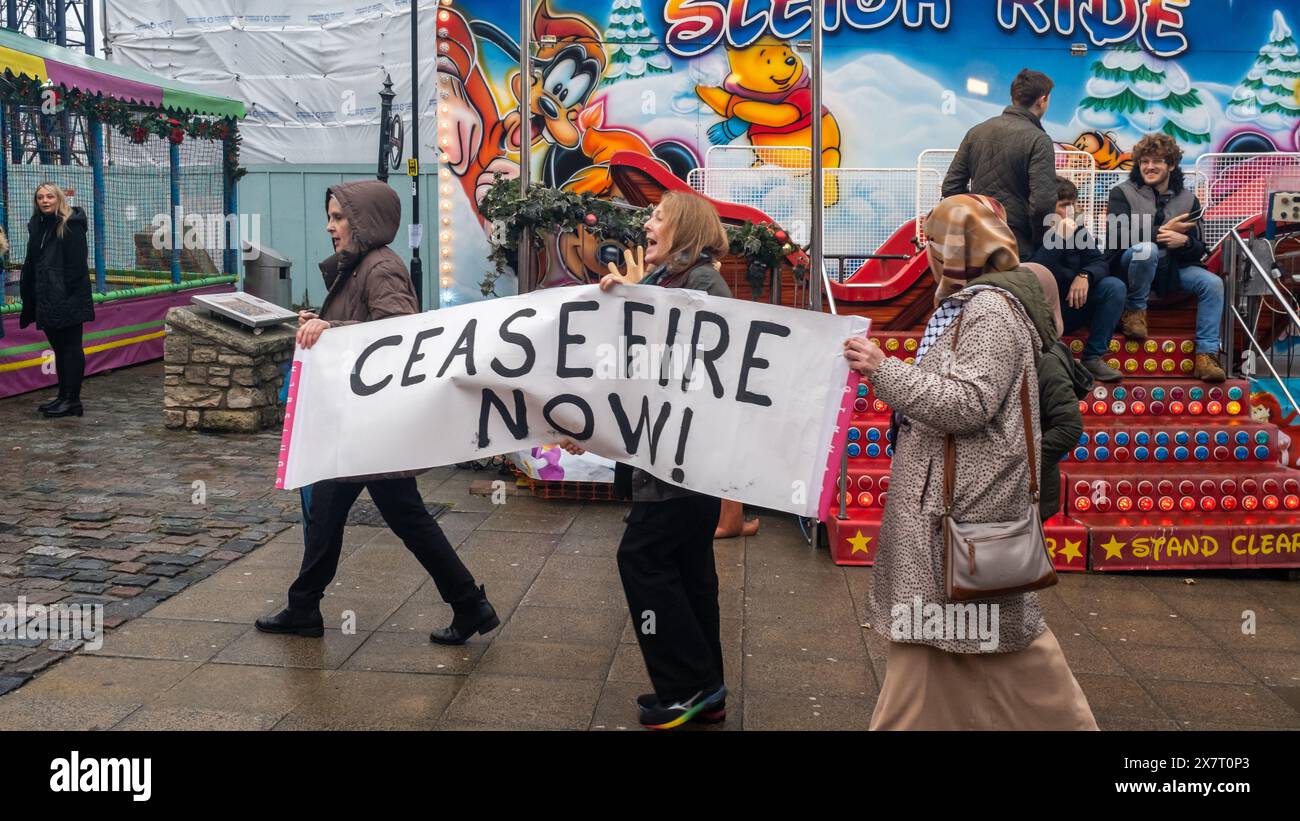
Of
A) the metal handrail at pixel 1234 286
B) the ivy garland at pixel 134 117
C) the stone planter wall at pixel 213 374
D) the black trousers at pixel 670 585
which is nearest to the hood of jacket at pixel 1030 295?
the black trousers at pixel 670 585

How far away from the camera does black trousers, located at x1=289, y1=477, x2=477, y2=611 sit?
17.5 ft

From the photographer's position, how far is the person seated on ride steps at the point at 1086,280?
806cm

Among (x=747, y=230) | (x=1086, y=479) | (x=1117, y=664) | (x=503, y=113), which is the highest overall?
(x=503, y=113)

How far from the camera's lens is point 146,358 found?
14.9 m

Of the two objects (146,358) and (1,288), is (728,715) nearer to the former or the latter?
(1,288)

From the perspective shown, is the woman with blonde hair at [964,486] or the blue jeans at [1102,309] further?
the blue jeans at [1102,309]

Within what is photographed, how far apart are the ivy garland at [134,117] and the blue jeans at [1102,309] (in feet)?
30.6

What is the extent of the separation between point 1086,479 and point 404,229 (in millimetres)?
16886

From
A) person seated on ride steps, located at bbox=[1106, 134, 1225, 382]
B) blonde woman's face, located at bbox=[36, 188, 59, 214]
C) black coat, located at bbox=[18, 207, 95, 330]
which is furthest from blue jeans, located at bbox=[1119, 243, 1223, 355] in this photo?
blonde woman's face, located at bbox=[36, 188, 59, 214]

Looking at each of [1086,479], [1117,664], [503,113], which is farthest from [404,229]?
[1117,664]

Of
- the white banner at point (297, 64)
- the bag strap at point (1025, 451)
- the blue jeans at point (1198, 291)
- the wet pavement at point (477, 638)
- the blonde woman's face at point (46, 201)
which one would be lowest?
the wet pavement at point (477, 638)

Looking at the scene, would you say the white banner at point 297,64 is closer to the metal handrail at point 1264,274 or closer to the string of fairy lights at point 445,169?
the string of fairy lights at point 445,169

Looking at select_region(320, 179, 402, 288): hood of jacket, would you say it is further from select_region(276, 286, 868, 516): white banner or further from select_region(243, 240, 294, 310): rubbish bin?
select_region(243, 240, 294, 310): rubbish bin

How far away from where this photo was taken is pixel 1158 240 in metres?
8.37
